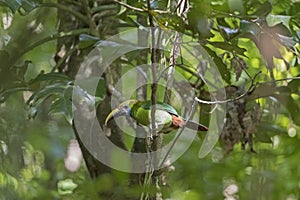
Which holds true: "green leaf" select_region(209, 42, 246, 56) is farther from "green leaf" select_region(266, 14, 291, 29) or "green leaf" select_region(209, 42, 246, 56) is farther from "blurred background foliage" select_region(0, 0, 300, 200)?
"green leaf" select_region(266, 14, 291, 29)

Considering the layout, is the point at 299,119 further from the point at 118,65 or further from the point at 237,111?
the point at 118,65

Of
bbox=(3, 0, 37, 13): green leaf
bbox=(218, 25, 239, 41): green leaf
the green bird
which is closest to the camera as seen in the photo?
the green bird

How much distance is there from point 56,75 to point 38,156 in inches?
29.0

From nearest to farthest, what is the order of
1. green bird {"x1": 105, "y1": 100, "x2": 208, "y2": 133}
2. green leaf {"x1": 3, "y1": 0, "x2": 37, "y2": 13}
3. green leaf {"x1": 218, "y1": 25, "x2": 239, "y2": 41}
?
green bird {"x1": 105, "y1": 100, "x2": 208, "y2": 133}, green leaf {"x1": 3, "y1": 0, "x2": 37, "y2": 13}, green leaf {"x1": 218, "y1": 25, "x2": 239, "y2": 41}

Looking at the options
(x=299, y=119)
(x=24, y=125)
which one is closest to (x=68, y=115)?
(x=299, y=119)

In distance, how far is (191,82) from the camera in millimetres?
1174

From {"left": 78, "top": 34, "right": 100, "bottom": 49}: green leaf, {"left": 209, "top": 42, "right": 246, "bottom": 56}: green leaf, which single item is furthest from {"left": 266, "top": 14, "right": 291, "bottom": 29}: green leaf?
{"left": 78, "top": 34, "right": 100, "bottom": 49}: green leaf

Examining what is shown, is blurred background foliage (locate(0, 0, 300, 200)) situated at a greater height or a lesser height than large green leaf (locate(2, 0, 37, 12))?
lesser

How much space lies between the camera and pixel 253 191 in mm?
1186

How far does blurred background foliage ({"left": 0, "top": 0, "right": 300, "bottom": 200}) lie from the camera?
836 millimetres

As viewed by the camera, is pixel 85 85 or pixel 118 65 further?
pixel 118 65

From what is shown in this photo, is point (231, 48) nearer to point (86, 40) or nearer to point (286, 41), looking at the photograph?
point (286, 41)

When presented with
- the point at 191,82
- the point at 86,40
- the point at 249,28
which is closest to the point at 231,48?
the point at 249,28

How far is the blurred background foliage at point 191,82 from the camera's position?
836 mm
